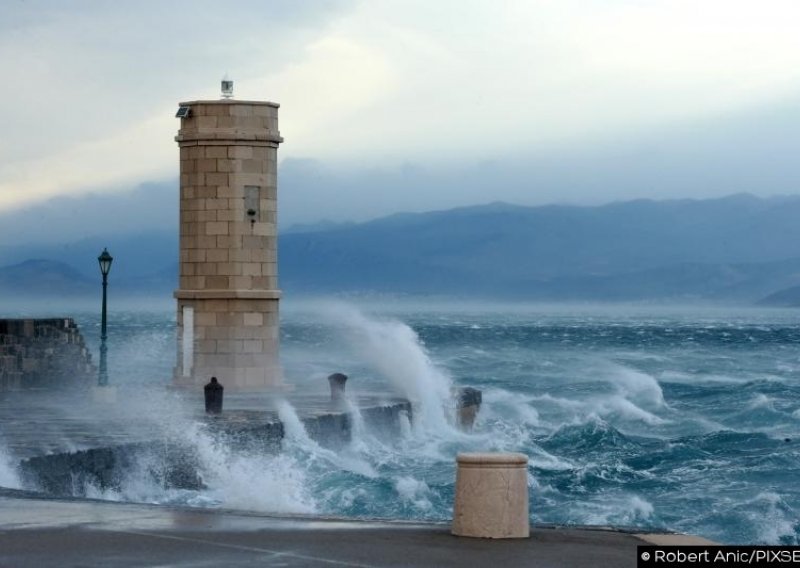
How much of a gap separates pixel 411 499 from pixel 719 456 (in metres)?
9.18

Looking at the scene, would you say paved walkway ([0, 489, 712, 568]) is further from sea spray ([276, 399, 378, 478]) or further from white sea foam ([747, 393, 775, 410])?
white sea foam ([747, 393, 775, 410])

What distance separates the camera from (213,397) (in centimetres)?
2702

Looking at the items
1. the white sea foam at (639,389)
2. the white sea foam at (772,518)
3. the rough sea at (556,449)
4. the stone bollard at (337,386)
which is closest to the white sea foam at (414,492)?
the rough sea at (556,449)

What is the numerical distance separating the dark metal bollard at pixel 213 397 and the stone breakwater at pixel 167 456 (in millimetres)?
200

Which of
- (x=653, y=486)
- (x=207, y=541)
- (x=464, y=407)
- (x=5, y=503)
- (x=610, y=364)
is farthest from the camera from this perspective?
(x=610, y=364)

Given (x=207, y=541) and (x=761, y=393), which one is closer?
(x=207, y=541)

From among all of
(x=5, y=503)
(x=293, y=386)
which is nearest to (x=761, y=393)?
(x=293, y=386)

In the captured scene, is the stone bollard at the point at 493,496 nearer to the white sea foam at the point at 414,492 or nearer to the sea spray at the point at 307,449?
the white sea foam at the point at 414,492

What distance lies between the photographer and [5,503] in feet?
49.2

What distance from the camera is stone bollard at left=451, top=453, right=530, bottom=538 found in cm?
1257

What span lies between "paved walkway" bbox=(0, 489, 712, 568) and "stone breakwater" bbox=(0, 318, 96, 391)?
1818 cm

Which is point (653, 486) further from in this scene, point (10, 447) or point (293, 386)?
point (10, 447)

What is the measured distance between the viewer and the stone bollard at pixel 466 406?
36.9 metres

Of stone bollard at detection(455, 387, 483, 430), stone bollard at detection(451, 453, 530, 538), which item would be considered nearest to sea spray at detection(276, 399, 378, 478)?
stone bollard at detection(455, 387, 483, 430)
